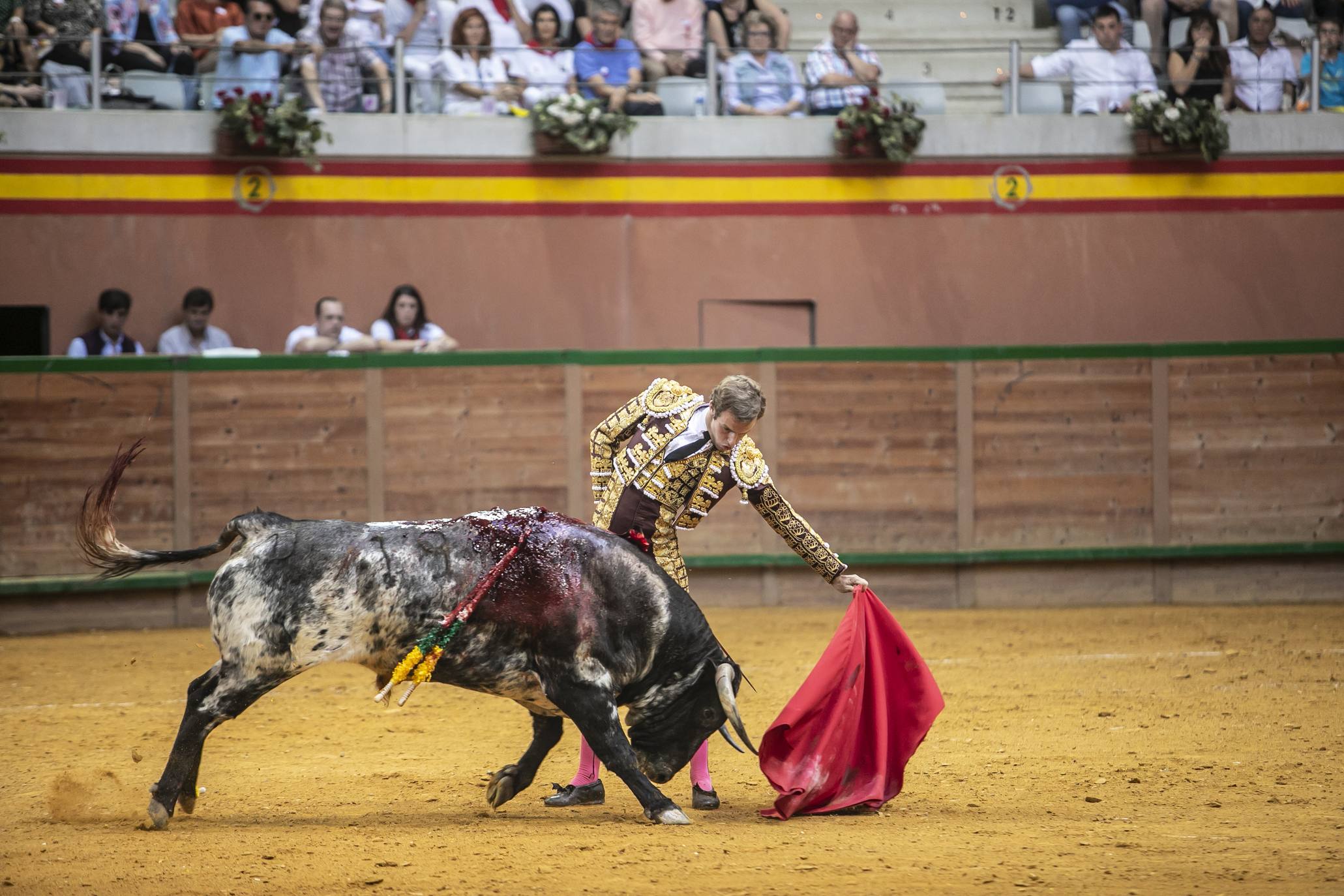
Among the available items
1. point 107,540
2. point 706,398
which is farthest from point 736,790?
point 706,398

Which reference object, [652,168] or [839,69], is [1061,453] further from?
[652,168]

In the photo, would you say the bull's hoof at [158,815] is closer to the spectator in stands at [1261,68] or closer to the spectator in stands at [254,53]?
the spectator in stands at [254,53]

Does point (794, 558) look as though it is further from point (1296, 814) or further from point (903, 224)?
point (1296, 814)

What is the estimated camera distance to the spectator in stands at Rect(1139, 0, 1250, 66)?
13.4 metres

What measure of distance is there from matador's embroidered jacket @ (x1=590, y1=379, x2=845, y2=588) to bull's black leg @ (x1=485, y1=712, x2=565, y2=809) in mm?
700

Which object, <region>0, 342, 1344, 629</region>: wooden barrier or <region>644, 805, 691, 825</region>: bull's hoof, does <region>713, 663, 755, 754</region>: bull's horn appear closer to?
<region>644, 805, 691, 825</region>: bull's hoof

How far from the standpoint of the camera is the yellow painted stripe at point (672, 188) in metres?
12.0

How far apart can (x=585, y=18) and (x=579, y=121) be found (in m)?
1.19

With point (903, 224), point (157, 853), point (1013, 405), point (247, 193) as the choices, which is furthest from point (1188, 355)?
point (157, 853)

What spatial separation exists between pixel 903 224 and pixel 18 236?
7086mm

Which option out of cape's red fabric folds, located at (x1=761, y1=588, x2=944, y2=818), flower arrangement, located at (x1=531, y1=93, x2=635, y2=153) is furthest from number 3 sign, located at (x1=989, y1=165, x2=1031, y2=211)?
cape's red fabric folds, located at (x1=761, y1=588, x2=944, y2=818)

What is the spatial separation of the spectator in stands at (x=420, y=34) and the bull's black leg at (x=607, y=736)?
8.30 meters

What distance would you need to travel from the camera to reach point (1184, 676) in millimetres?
8086

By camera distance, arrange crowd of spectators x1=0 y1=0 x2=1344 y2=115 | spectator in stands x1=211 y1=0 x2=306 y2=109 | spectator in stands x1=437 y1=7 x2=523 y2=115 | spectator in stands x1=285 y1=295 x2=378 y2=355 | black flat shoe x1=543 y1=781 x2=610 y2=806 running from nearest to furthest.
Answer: black flat shoe x1=543 y1=781 x2=610 y2=806
spectator in stands x1=285 y1=295 x2=378 y2=355
crowd of spectators x1=0 y1=0 x2=1344 y2=115
spectator in stands x1=211 y1=0 x2=306 y2=109
spectator in stands x1=437 y1=7 x2=523 y2=115
